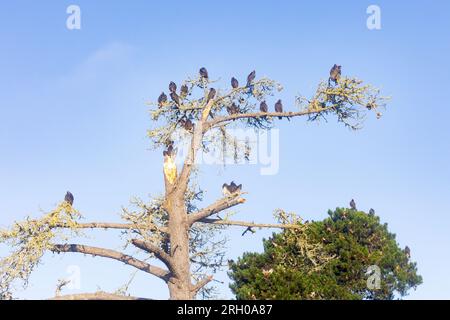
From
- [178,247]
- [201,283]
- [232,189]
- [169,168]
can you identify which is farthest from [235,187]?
[201,283]

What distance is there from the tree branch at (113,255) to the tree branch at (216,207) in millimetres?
1823

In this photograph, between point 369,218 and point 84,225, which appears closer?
point 84,225

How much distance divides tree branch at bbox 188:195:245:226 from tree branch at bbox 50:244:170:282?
5.98 feet

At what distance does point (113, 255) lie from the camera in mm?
19250

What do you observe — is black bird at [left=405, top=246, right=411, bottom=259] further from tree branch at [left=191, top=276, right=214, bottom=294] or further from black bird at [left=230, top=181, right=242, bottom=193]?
tree branch at [left=191, top=276, right=214, bottom=294]

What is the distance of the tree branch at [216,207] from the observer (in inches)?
794

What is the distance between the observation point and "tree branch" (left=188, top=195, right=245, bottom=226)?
20.2m

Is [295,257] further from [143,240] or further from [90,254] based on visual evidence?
[90,254]

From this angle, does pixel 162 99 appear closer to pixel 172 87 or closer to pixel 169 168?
pixel 172 87

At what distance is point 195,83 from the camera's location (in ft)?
71.2

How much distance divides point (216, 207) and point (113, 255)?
138 inches

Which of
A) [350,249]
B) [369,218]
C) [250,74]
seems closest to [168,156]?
[250,74]

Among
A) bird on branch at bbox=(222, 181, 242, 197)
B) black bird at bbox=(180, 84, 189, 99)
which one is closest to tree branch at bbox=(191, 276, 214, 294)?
bird on branch at bbox=(222, 181, 242, 197)
